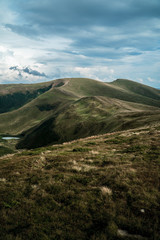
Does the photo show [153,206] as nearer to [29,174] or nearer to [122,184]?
[122,184]

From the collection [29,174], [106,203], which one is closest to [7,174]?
[29,174]

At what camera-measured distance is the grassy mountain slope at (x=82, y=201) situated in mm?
6906

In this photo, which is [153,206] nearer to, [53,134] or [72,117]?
[53,134]

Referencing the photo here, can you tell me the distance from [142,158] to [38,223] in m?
10.7

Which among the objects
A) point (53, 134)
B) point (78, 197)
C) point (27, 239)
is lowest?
point (53, 134)

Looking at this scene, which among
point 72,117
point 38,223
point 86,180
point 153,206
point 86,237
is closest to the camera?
point 86,237

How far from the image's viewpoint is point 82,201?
347 inches

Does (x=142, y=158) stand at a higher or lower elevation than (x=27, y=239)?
higher

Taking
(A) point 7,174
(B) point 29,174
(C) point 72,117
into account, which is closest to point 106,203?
(B) point 29,174

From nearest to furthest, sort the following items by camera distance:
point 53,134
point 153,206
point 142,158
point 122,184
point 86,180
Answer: point 153,206, point 122,184, point 86,180, point 142,158, point 53,134

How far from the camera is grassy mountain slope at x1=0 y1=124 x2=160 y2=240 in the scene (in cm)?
691

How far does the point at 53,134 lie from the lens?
125000mm

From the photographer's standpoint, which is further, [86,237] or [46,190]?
[46,190]

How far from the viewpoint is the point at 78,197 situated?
9195 millimetres
